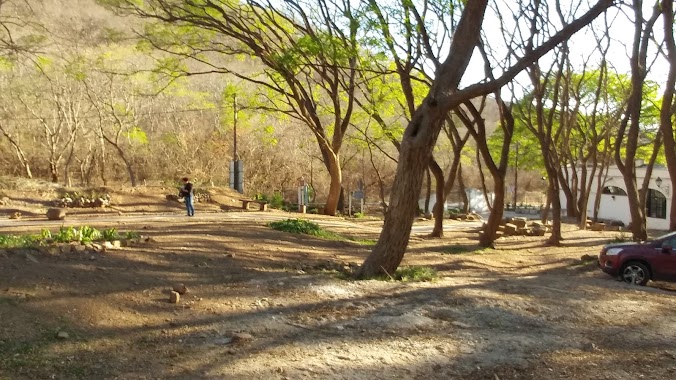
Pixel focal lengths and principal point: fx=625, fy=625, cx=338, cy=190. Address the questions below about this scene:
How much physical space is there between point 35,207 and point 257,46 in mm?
9611

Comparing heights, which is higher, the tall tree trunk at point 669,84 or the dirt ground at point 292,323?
the tall tree trunk at point 669,84

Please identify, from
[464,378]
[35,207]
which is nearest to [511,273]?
[464,378]

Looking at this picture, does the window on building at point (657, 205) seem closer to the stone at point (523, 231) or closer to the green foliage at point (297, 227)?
the stone at point (523, 231)

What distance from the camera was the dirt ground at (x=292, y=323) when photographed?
17.6 ft

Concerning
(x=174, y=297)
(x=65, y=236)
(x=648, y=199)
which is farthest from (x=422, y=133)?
(x=648, y=199)

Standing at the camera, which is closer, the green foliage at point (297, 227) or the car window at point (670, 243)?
the car window at point (670, 243)

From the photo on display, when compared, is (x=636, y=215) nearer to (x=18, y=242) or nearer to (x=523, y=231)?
(x=523, y=231)

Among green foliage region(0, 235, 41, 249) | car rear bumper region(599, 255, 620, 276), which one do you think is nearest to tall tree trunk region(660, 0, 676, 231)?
car rear bumper region(599, 255, 620, 276)

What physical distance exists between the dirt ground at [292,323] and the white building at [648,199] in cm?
3024

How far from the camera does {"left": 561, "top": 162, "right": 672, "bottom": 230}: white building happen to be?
3712 centimetres

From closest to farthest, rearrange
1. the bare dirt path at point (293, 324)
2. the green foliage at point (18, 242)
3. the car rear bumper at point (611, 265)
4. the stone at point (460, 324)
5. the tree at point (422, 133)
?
the bare dirt path at point (293, 324) → the stone at point (460, 324) → the green foliage at point (18, 242) → the tree at point (422, 133) → the car rear bumper at point (611, 265)

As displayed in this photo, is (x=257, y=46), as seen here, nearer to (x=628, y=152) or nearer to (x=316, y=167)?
(x=628, y=152)

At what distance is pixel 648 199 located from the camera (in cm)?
4006

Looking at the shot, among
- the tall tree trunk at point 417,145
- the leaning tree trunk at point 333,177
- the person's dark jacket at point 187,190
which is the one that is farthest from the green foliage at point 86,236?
the leaning tree trunk at point 333,177
